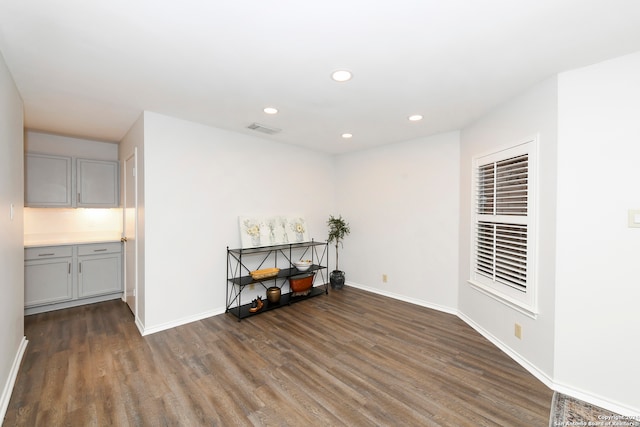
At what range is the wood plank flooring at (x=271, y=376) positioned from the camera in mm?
1885

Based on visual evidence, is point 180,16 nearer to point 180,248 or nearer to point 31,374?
point 180,248

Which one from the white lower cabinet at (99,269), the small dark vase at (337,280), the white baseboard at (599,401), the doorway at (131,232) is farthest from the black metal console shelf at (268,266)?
the white baseboard at (599,401)

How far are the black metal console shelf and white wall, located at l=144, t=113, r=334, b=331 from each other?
0.54ft

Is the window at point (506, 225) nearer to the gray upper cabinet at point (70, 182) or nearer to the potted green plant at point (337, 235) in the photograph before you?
the potted green plant at point (337, 235)

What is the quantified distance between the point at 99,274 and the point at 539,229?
17.7ft

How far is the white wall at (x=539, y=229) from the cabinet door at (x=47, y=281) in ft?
17.4

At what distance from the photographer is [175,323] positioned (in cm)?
326

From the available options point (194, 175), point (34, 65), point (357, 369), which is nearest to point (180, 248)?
point (194, 175)

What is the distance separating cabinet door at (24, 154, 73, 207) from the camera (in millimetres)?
3686

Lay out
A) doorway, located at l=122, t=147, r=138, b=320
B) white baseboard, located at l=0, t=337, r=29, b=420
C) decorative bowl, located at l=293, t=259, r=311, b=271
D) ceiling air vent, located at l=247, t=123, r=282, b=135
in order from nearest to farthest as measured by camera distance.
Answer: white baseboard, located at l=0, t=337, r=29, b=420, doorway, located at l=122, t=147, r=138, b=320, ceiling air vent, located at l=247, t=123, r=282, b=135, decorative bowl, located at l=293, t=259, r=311, b=271

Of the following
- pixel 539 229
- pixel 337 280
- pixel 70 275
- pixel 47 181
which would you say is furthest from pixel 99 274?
pixel 539 229

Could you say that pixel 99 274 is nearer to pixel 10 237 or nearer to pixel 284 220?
pixel 10 237

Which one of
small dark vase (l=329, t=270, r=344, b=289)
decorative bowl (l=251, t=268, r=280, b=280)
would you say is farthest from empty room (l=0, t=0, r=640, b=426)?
small dark vase (l=329, t=270, r=344, b=289)

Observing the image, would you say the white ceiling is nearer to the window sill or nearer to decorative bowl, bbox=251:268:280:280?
the window sill
